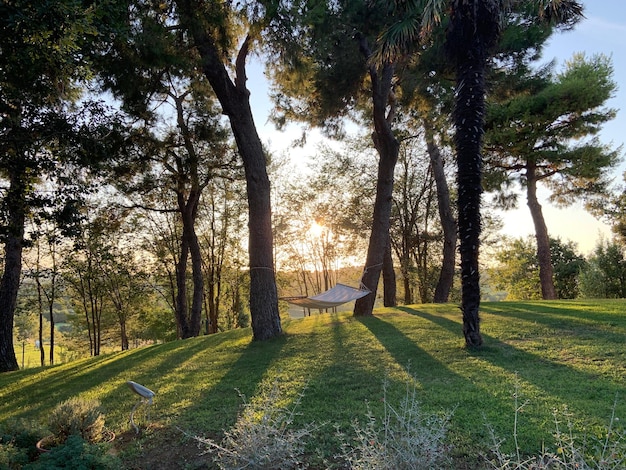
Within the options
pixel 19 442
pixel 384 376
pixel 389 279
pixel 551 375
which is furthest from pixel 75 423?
pixel 389 279

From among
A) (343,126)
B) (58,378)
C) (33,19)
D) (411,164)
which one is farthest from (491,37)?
(411,164)

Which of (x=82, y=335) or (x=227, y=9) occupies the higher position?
(x=227, y=9)

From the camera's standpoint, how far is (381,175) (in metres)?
7.69

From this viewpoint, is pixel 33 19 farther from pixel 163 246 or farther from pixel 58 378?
pixel 163 246

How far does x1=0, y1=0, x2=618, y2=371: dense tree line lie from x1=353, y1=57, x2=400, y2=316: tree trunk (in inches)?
1.2

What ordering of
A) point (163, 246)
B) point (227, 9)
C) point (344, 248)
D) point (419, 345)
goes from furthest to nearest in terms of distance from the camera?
point (344, 248) < point (163, 246) < point (227, 9) < point (419, 345)

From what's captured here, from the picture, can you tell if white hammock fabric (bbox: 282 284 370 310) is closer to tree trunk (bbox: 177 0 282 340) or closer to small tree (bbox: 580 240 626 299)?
tree trunk (bbox: 177 0 282 340)

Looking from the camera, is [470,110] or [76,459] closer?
[76,459]

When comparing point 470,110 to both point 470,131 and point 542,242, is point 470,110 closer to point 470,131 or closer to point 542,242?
point 470,131

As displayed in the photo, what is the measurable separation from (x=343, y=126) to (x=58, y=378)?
7490 millimetres

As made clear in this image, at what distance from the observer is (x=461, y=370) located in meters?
3.74

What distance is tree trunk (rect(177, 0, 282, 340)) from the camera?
5.96m

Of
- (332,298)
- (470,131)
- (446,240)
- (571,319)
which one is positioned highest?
(470,131)

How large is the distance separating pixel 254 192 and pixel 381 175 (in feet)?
9.05
